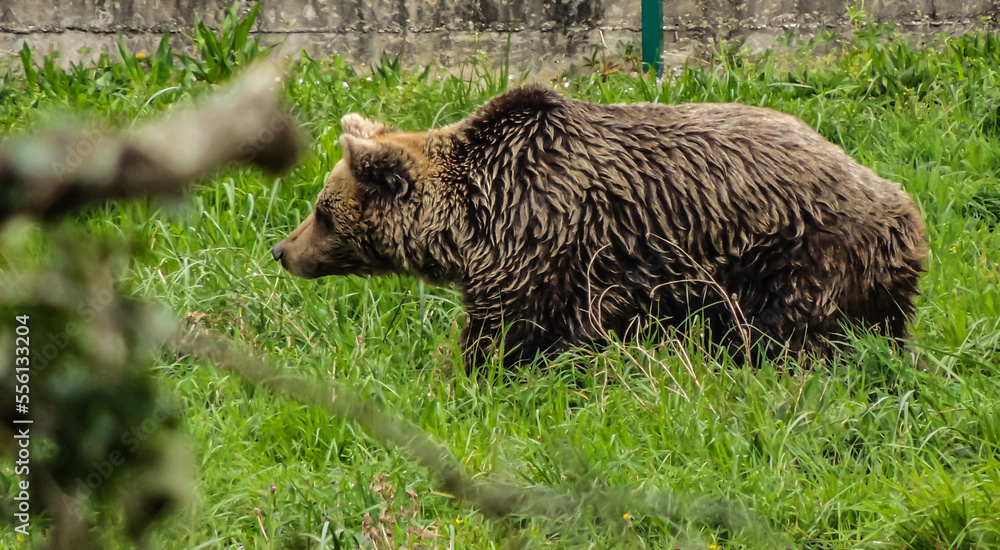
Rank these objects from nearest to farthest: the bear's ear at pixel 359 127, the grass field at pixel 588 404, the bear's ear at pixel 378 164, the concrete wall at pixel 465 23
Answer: the grass field at pixel 588 404, the bear's ear at pixel 378 164, the bear's ear at pixel 359 127, the concrete wall at pixel 465 23

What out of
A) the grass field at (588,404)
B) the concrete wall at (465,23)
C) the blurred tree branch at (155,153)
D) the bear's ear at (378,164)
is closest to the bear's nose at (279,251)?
the grass field at (588,404)

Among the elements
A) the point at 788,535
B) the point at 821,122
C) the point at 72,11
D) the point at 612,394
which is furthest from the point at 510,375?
the point at 72,11

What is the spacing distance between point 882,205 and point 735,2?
3932mm

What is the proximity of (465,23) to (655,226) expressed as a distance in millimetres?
3967

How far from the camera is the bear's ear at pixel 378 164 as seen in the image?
14.2 feet

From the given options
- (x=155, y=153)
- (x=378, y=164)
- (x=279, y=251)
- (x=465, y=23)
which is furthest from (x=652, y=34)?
(x=155, y=153)

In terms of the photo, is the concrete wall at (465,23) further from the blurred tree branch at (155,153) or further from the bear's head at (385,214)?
the blurred tree branch at (155,153)

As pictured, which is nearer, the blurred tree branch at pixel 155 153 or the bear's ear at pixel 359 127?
the blurred tree branch at pixel 155 153

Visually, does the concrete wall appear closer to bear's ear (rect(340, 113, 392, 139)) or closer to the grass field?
the grass field

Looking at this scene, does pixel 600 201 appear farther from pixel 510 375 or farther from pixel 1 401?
pixel 1 401

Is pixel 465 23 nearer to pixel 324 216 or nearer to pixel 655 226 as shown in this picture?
pixel 324 216

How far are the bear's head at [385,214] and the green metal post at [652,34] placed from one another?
3349 millimetres

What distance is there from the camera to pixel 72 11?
745 centimetres

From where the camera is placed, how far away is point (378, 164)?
172 inches
